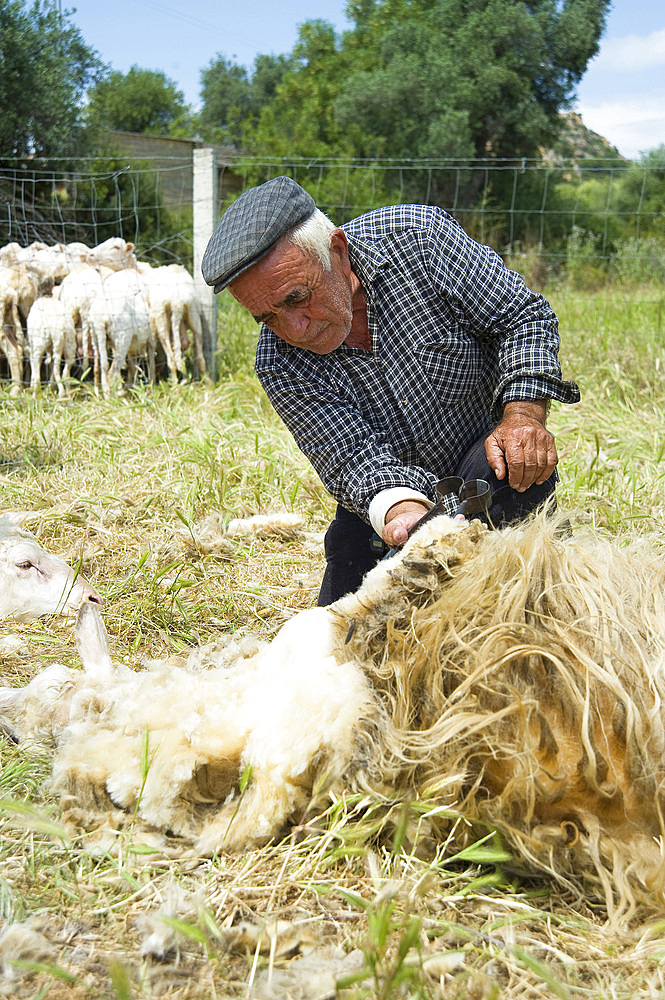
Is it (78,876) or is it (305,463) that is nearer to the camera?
(78,876)

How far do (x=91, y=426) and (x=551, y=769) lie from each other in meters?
4.16

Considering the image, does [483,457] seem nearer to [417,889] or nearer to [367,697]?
[367,697]

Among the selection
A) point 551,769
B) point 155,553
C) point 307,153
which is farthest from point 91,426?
point 307,153

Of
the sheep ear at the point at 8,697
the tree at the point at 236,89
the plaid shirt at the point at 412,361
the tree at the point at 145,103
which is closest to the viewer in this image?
the sheep ear at the point at 8,697

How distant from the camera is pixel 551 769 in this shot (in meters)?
1.50

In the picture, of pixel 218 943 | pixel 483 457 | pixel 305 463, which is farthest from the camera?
pixel 305 463

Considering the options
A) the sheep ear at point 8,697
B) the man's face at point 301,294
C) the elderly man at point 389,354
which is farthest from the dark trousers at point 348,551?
the sheep ear at point 8,697

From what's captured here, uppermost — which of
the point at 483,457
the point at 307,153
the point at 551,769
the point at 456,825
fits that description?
the point at 307,153

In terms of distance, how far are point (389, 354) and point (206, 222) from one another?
445 centimetres

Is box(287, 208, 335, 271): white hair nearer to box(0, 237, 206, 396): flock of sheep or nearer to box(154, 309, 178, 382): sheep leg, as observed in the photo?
box(0, 237, 206, 396): flock of sheep

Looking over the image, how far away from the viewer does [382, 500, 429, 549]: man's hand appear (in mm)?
2086

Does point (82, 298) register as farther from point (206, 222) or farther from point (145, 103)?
point (145, 103)

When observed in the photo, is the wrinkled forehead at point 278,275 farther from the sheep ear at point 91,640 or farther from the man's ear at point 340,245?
the sheep ear at point 91,640

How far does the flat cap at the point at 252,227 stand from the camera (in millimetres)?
2164
